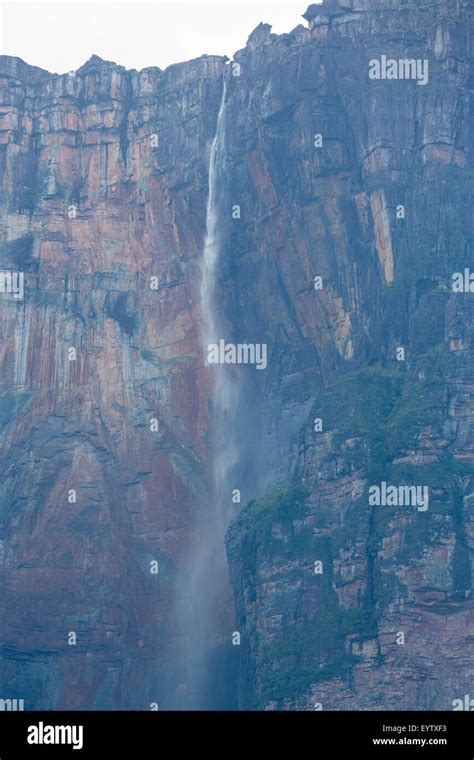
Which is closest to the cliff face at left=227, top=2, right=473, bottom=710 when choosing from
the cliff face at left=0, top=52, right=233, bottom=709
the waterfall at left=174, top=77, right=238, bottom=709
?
the waterfall at left=174, top=77, right=238, bottom=709

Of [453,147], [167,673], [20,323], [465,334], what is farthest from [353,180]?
[167,673]

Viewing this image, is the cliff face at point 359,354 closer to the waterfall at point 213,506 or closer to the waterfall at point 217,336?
the waterfall at point 217,336

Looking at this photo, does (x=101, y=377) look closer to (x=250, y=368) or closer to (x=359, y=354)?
(x=250, y=368)

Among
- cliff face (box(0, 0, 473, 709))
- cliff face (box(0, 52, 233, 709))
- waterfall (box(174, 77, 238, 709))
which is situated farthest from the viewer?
cliff face (box(0, 52, 233, 709))

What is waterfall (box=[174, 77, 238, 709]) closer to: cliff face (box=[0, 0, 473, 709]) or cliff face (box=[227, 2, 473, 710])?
cliff face (box=[0, 0, 473, 709])

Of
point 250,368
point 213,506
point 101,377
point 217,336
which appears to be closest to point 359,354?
point 250,368

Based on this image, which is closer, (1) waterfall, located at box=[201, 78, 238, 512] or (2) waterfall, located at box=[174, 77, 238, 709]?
(2) waterfall, located at box=[174, 77, 238, 709]
